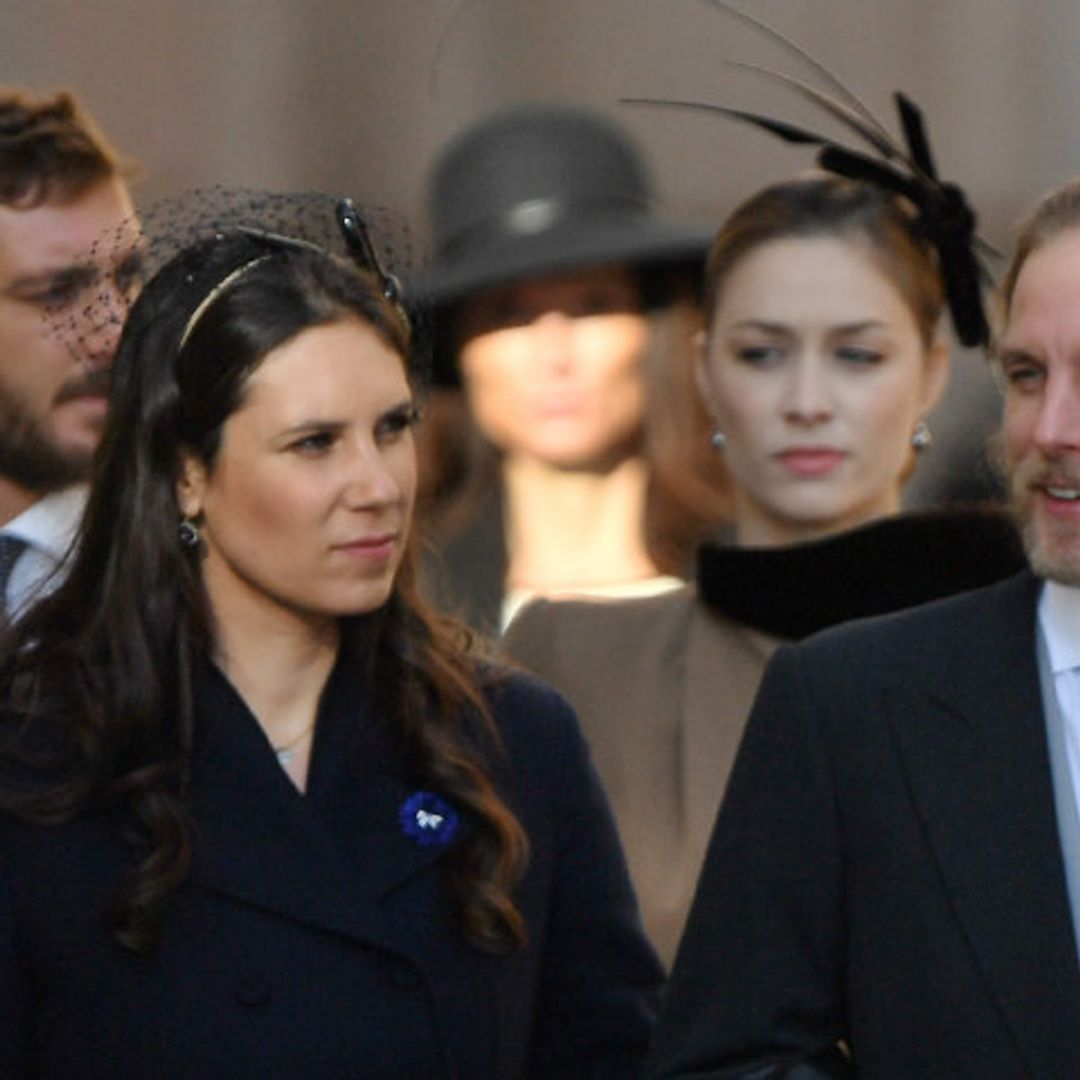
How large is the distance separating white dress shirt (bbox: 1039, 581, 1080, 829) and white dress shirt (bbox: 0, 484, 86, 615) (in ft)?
4.62

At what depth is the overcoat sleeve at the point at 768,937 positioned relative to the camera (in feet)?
14.2

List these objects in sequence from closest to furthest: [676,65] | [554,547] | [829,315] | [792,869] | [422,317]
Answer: [792,869] < [422,317] < [829,315] < [554,547] < [676,65]

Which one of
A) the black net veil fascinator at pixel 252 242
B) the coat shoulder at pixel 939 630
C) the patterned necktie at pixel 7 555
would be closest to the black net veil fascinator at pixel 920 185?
the black net veil fascinator at pixel 252 242

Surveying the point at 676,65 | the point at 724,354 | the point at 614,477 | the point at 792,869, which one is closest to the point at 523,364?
the point at 614,477

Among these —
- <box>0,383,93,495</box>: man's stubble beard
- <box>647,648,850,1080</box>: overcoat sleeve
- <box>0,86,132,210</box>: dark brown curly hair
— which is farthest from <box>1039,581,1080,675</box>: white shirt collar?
<box>0,86,132,210</box>: dark brown curly hair

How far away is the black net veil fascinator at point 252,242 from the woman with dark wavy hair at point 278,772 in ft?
0.04

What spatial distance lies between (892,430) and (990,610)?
111cm

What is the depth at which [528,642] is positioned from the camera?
18.6 feet

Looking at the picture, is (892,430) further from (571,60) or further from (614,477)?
(571,60)

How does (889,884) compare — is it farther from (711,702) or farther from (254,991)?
(711,702)

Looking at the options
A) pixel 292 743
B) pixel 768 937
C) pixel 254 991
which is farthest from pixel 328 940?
pixel 768 937

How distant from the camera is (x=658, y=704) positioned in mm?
5574

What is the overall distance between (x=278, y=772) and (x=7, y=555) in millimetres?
796

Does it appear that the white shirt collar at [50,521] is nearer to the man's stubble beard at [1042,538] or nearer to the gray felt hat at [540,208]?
the gray felt hat at [540,208]
